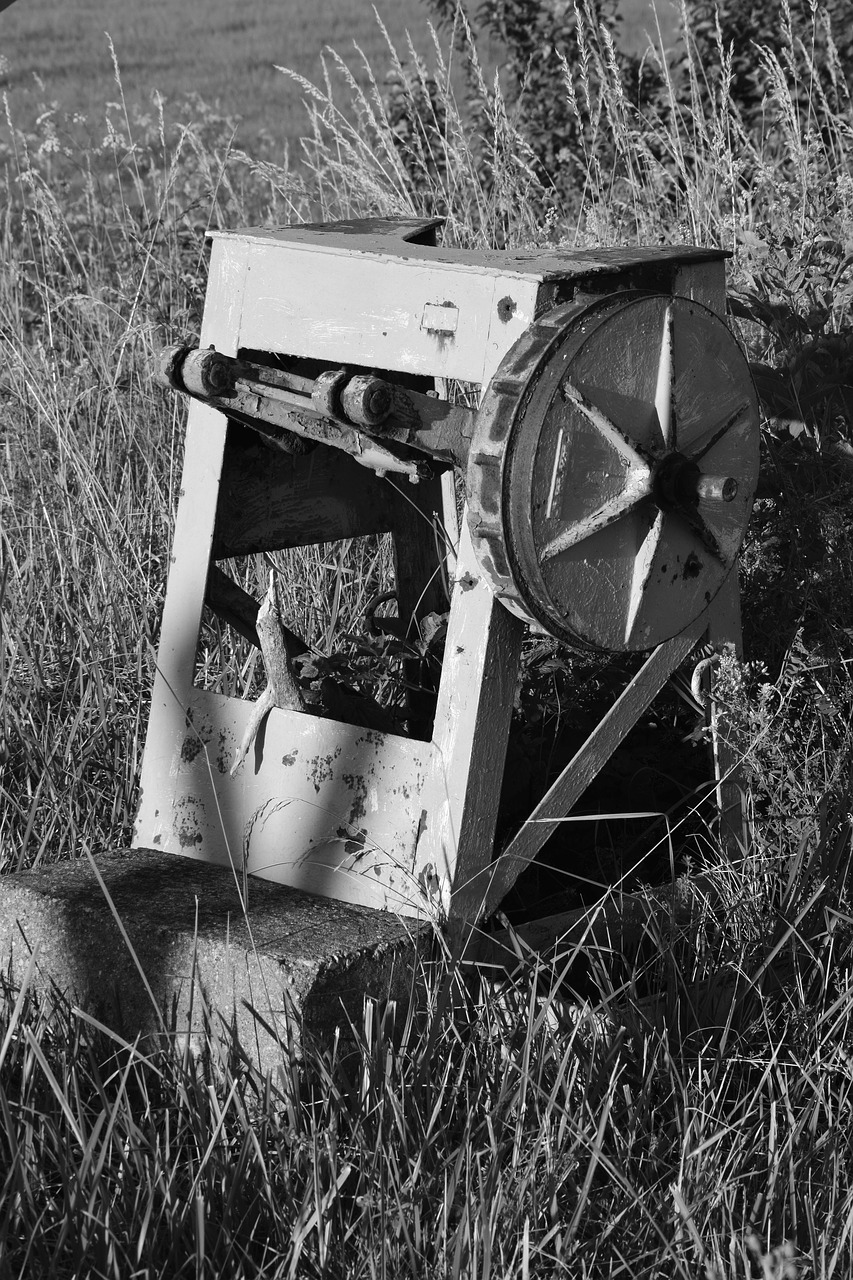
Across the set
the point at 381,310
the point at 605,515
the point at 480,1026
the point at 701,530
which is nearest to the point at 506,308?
the point at 381,310

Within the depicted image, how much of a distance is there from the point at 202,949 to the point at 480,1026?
40 cm

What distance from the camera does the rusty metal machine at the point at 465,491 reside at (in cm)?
173

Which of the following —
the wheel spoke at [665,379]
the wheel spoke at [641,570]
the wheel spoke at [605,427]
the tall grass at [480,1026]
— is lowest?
the tall grass at [480,1026]

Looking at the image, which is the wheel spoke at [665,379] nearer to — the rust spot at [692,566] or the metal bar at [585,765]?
the rust spot at [692,566]

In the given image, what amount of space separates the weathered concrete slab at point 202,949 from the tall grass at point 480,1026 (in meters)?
0.06

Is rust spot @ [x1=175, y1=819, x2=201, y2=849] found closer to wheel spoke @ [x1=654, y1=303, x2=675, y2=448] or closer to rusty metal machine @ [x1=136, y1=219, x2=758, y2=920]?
rusty metal machine @ [x1=136, y1=219, x2=758, y2=920]

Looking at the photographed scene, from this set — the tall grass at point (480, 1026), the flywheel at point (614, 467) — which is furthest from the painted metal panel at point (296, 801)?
the flywheel at point (614, 467)

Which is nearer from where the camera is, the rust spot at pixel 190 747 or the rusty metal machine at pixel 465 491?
the rusty metal machine at pixel 465 491

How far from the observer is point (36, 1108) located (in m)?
1.66

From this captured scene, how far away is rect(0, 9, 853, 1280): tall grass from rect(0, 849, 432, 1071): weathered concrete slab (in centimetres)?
6

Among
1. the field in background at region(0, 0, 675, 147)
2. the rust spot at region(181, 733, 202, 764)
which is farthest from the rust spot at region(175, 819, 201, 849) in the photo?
the field in background at region(0, 0, 675, 147)

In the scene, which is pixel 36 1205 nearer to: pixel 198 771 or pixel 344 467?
pixel 198 771

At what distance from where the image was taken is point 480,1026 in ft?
5.80

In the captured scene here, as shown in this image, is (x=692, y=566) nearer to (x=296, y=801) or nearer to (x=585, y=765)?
(x=585, y=765)
